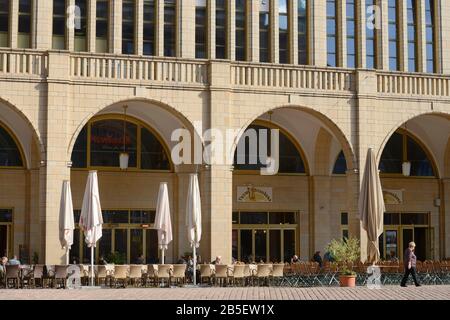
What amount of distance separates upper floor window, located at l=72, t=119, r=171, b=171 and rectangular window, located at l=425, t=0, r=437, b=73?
11040mm

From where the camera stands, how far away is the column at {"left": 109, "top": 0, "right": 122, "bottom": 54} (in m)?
33.3

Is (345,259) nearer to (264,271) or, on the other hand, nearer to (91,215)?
(264,271)

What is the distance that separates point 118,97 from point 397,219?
1419cm

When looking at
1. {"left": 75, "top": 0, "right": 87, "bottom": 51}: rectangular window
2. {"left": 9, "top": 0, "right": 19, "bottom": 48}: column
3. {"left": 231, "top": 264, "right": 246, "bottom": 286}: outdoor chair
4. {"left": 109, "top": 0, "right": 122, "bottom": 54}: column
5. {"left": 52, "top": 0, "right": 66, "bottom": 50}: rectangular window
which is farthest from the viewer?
{"left": 75, "top": 0, "right": 87, "bottom": 51}: rectangular window

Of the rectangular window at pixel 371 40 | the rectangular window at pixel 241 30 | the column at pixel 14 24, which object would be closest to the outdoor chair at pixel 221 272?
the rectangular window at pixel 241 30

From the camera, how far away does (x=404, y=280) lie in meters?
26.1

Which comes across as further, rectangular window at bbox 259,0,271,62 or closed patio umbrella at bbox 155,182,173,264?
rectangular window at bbox 259,0,271,62

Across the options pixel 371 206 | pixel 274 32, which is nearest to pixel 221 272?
pixel 371 206

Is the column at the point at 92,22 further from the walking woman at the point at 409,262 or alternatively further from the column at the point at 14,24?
the walking woman at the point at 409,262

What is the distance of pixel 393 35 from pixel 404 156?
5310mm

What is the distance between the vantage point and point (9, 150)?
3444cm

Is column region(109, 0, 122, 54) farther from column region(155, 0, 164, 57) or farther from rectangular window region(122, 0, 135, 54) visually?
column region(155, 0, 164, 57)

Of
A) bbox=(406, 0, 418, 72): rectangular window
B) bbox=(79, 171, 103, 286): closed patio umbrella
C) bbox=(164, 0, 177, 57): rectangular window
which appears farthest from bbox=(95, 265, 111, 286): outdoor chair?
bbox=(406, 0, 418, 72): rectangular window

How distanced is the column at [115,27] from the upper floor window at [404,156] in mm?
12273
